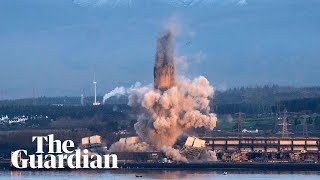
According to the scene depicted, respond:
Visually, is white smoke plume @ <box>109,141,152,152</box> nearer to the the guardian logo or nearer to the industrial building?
the the guardian logo

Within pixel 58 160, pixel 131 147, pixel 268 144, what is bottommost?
pixel 58 160

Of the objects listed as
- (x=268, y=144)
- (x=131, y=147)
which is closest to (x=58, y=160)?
(x=131, y=147)

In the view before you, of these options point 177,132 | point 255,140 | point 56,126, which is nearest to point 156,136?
point 177,132

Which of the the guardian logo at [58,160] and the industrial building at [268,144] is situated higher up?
the industrial building at [268,144]

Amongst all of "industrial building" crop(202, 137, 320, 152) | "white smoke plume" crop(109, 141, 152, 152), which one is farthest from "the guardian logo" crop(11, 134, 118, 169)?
"industrial building" crop(202, 137, 320, 152)

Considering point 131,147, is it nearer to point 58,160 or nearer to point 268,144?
point 58,160

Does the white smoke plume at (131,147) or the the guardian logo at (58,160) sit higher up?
the white smoke plume at (131,147)

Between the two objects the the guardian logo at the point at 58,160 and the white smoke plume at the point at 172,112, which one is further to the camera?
the white smoke plume at the point at 172,112

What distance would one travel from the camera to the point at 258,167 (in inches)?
5226

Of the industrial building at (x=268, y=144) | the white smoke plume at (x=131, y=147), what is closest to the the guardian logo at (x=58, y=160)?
the white smoke plume at (x=131, y=147)

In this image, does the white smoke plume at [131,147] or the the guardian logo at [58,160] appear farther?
the white smoke plume at [131,147]

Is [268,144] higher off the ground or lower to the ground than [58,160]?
higher

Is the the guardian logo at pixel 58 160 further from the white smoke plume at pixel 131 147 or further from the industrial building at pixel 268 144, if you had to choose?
the industrial building at pixel 268 144

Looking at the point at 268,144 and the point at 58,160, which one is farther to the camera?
the point at 268,144
